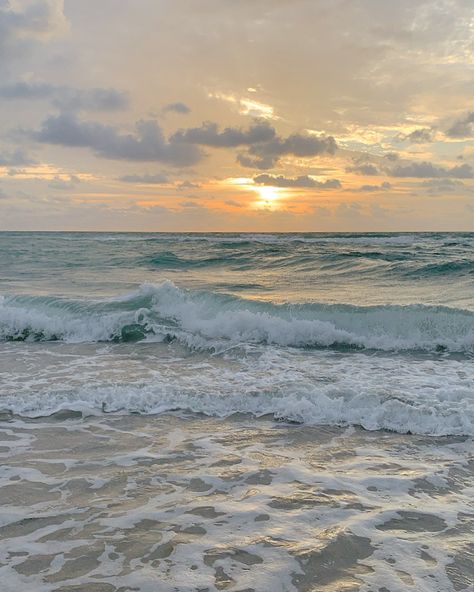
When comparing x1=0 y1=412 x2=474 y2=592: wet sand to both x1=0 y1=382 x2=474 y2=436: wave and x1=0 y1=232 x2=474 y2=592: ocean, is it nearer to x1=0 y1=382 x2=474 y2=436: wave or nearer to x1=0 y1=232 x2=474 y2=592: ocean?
x1=0 y1=232 x2=474 y2=592: ocean

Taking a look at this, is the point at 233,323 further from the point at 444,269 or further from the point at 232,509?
the point at 444,269

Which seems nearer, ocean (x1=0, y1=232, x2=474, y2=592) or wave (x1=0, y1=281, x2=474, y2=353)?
ocean (x1=0, y1=232, x2=474, y2=592)

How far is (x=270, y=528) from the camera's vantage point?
3.98 m

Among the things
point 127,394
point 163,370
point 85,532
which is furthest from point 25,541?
point 163,370

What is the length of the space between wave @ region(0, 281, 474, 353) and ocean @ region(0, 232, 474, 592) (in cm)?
5

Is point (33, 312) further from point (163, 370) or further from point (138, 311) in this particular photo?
point (163, 370)

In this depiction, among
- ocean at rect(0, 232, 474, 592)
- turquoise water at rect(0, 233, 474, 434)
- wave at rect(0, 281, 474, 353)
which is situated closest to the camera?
ocean at rect(0, 232, 474, 592)

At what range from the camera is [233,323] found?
38.3ft

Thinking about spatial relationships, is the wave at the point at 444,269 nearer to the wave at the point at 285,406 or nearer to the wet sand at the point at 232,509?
the wave at the point at 285,406

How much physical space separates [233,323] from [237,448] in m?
6.10

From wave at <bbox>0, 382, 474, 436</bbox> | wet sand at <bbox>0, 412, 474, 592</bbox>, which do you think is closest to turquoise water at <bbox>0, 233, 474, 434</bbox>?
wave at <bbox>0, 382, 474, 436</bbox>

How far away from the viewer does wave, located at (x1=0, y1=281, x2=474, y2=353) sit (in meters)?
10.9

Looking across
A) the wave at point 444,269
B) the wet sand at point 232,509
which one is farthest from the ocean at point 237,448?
the wave at point 444,269

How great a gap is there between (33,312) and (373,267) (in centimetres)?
1597
